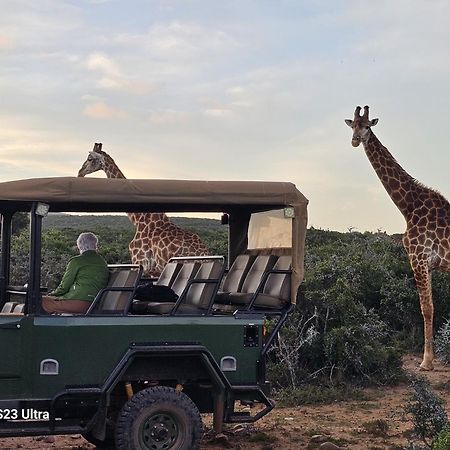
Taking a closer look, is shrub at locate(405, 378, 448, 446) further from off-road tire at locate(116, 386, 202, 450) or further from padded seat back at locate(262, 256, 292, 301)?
off-road tire at locate(116, 386, 202, 450)

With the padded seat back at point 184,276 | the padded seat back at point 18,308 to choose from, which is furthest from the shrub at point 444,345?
the padded seat back at point 18,308

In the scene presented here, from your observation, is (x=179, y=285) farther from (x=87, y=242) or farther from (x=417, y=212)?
(x=417, y=212)

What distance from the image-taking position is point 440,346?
13484 millimetres

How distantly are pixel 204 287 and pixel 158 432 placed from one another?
1.27 metres

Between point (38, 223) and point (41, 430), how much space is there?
1583 mm

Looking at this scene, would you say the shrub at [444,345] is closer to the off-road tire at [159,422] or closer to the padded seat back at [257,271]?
the padded seat back at [257,271]

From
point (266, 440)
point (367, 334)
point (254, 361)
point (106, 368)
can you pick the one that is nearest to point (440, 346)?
point (367, 334)

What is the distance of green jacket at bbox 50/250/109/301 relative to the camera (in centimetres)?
773

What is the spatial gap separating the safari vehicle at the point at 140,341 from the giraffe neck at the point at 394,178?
6638mm

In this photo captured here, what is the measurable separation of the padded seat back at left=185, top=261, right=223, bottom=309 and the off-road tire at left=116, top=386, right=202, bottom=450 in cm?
81

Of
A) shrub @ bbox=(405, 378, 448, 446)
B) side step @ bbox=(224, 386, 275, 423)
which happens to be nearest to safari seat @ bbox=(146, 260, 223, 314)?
side step @ bbox=(224, 386, 275, 423)

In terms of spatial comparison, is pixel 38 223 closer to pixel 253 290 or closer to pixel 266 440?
pixel 253 290

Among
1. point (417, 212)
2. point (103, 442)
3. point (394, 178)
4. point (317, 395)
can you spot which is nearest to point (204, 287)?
point (103, 442)

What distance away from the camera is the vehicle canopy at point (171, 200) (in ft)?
22.9
